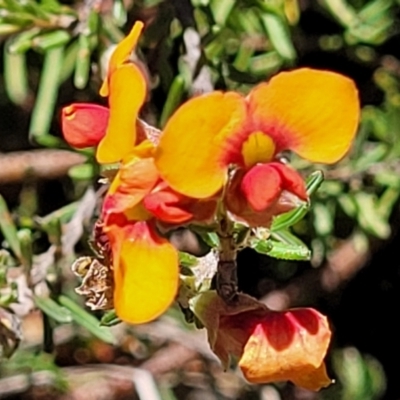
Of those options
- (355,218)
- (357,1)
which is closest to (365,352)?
(355,218)

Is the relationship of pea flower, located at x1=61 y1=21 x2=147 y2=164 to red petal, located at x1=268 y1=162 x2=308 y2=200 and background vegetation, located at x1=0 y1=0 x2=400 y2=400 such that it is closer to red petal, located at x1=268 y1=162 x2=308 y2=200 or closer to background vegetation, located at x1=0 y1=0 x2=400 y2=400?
red petal, located at x1=268 y1=162 x2=308 y2=200

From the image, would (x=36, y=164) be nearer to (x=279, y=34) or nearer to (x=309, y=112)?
(x=279, y=34)

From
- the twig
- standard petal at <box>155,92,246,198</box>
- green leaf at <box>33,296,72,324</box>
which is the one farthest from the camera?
the twig

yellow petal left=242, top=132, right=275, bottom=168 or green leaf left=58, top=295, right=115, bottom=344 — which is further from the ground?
yellow petal left=242, top=132, right=275, bottom=168

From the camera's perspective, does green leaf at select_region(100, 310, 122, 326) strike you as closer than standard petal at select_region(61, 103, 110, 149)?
No

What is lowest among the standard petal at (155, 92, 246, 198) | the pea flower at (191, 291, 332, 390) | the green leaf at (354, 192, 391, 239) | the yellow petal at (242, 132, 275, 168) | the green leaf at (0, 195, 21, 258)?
the green leaf at (354, 192, 391, 239)

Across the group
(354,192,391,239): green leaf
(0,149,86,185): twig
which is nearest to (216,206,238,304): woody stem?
(354,192,391,239): green leaf

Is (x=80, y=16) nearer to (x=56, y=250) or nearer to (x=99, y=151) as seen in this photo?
(x=56, y=250)
